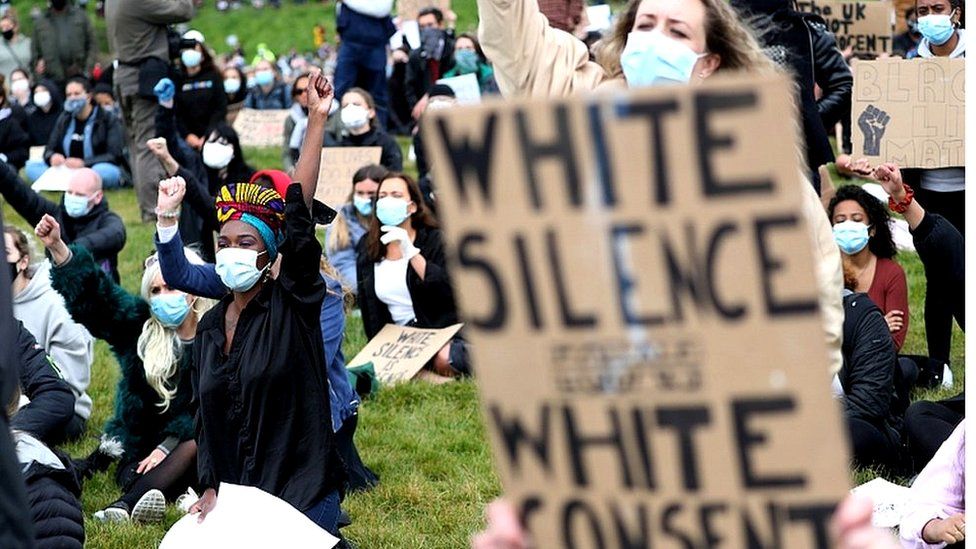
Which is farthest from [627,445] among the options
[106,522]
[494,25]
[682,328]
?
[106,522]

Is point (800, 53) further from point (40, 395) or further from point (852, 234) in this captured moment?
point (40, 395)

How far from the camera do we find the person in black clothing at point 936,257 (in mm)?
6563

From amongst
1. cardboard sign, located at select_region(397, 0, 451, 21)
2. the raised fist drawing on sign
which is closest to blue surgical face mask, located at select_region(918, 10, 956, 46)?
the raised fist drawing on sign

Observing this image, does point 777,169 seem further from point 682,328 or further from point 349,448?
point 349,448

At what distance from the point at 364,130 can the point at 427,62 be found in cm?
528

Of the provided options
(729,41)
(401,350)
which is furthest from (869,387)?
(729,41)

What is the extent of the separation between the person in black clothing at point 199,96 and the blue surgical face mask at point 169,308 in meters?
6.59

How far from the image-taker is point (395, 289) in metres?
8.77

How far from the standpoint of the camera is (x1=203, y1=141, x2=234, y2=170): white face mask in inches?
429

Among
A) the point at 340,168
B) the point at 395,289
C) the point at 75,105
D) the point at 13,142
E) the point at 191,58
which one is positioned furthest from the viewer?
the point at 13,142

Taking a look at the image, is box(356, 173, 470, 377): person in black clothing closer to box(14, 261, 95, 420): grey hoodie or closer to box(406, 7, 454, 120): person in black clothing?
box(14, 261, 95, 420): grey hoodie

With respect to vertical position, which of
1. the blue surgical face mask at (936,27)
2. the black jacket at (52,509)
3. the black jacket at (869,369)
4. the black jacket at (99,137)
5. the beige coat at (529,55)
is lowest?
the black jacket at (99,137)

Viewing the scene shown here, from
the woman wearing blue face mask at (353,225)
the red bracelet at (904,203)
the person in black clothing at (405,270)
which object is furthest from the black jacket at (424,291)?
the red bracelet at (904,203)

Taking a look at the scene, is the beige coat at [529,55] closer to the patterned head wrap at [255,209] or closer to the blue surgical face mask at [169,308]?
the patterned head wrap at [255,209]
